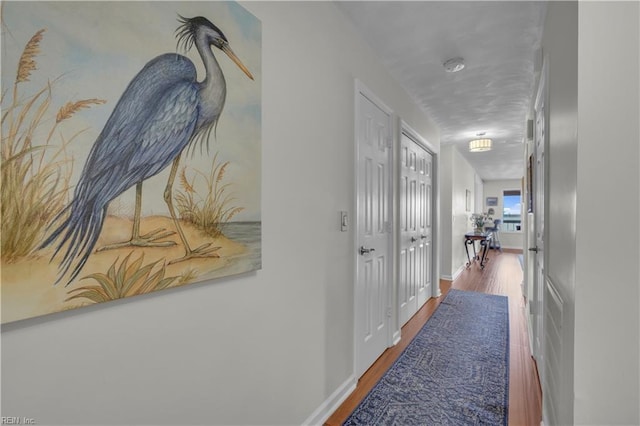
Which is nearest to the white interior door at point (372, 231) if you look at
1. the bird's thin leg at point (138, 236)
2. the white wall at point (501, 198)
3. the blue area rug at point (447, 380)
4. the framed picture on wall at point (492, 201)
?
the blue area rug at point (447, 380)

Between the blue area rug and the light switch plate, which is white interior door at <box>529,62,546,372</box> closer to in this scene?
the blue area rug

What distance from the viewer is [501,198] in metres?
10.8

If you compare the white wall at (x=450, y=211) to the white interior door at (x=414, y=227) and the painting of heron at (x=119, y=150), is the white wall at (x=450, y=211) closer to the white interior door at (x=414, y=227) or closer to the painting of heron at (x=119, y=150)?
the white interior door at (x=414, y=227)

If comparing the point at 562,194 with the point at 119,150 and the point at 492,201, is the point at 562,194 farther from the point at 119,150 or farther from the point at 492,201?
the point at 492,201

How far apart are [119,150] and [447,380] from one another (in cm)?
244

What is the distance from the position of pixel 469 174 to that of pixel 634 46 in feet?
23.5

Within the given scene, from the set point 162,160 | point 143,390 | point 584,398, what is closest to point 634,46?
point 584,398

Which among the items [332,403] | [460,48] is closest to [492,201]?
[460,48]

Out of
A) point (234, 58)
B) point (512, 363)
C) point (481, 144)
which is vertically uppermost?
point (481, 144)

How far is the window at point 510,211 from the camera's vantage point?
34.9 ft

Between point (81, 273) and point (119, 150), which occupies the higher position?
point (119, 150)

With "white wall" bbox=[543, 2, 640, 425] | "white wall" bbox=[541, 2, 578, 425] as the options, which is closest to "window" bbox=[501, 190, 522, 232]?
"white wall" bbox=[541, 2, 578, 425]

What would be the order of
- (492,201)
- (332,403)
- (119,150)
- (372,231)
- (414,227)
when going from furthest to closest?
1. (492,201)
2. (414,227)
3. (372,231)
4. (332,403)
5. (119,150)

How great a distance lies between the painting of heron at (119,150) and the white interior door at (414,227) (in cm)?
215
